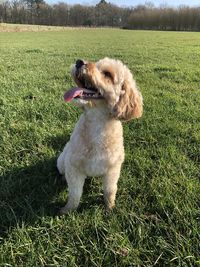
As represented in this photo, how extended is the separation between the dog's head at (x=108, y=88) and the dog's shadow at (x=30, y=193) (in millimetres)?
1098

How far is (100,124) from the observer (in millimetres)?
3234

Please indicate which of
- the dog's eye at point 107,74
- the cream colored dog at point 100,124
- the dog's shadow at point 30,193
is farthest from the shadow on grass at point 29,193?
the dog's eye at point 107,74

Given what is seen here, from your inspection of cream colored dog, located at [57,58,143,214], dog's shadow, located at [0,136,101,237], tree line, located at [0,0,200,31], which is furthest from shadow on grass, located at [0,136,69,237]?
tree line, located at [0,0,200,31]

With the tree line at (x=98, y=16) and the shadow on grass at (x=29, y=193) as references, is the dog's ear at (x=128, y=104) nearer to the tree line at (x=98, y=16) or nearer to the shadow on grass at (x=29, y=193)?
the shadow on grass at (x=29, y=193)

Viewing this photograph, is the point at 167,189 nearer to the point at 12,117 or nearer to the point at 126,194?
the point at 126,194

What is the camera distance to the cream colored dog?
3.11 metres

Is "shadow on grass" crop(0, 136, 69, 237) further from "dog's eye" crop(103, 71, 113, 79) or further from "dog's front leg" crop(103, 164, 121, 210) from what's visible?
"dog's eye" crop(103, 71, 113, 79)

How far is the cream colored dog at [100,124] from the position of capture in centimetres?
311

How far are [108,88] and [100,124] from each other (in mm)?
376

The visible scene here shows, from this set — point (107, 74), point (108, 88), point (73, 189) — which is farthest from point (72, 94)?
point (73, 189)

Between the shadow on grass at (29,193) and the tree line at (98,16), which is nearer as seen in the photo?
the shadow on grass at (29,193)

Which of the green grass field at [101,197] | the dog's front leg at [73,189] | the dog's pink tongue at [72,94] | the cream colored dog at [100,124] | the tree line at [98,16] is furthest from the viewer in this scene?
the tree line at [98,16]

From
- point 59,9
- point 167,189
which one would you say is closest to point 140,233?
point 167,189

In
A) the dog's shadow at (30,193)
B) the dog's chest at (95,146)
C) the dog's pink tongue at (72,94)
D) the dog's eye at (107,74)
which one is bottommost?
the dog's shadow at (30,193)
